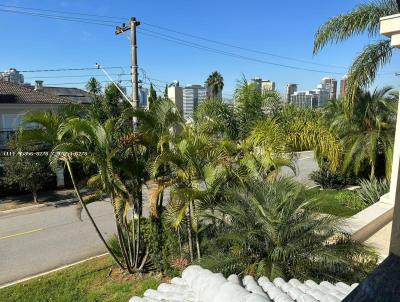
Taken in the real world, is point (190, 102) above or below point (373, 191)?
above

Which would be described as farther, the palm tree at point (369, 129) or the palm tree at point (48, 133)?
the palm tree at point (369, 129)

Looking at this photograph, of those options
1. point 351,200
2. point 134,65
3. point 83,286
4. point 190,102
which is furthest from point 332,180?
point 190,102

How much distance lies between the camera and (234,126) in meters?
9.48

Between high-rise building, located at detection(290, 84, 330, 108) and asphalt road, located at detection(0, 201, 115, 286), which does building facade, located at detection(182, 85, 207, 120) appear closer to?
high-rise building, located at detection(290, 84, 330, 108)

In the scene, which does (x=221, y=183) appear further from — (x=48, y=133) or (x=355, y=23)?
(x=355, y=23)

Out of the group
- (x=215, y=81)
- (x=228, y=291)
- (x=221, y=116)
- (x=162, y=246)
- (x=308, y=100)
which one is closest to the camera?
(x=228, y=291)

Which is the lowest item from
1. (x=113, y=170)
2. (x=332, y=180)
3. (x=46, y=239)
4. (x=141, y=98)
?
(x=46, y=239)

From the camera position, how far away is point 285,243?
4750 millimetres

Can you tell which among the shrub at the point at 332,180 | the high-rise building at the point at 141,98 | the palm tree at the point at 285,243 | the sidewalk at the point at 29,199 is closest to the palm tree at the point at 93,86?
the high-rise building at the point at 141,98

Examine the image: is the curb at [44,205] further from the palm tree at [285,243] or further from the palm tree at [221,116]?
the palm tree at [285,243]

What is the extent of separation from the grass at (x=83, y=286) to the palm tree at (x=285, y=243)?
2.61 meters

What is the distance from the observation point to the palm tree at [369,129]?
1225cm

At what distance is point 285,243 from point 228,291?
2.48 metres

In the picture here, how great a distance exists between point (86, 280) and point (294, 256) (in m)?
4.81
